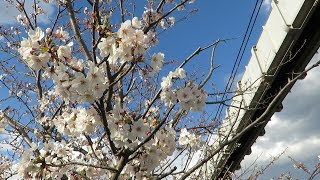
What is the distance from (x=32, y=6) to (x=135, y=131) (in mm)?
6676

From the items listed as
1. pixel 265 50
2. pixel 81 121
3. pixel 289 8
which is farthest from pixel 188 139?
pixel 265 50

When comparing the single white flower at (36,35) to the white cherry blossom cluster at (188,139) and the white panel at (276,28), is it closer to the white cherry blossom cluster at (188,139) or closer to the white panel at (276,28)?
the white cherry blossom cluster at (188,139)


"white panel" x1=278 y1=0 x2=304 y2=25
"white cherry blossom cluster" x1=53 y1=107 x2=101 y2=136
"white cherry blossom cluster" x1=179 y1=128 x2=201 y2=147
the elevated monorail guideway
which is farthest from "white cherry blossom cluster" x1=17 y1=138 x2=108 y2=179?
"white panel" x1=278 y1=0 x2=304 y2=25

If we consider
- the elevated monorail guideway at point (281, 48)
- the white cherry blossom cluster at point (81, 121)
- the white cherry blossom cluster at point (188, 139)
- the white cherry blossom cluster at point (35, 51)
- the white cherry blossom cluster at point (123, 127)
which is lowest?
the white cherry blossom cluster at point (123, 127)

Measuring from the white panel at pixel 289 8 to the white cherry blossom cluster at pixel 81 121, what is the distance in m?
5.44

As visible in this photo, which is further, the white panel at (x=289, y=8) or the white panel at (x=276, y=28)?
the white panel at (x=276, y=28)

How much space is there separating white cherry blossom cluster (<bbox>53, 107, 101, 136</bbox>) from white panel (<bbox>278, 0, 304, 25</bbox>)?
5.44 meters

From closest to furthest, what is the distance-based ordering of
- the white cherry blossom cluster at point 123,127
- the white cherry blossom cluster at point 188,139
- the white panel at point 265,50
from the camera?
the white cherry blossom cluster at point 123,127 < the white cherry blossom cluster at point 188,139 < the white panel at point 265,50

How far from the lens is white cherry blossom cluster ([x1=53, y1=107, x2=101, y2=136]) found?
350 centimetres

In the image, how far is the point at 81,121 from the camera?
3.56 m

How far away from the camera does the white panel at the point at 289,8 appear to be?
24.5 feet

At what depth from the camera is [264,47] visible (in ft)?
30.6

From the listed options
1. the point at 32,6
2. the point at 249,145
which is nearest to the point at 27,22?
the point at 32,6

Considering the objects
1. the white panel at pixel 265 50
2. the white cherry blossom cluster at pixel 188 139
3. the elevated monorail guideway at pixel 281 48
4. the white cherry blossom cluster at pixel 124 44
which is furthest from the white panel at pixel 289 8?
the white cherry blossom cluster at pixel 124 44
